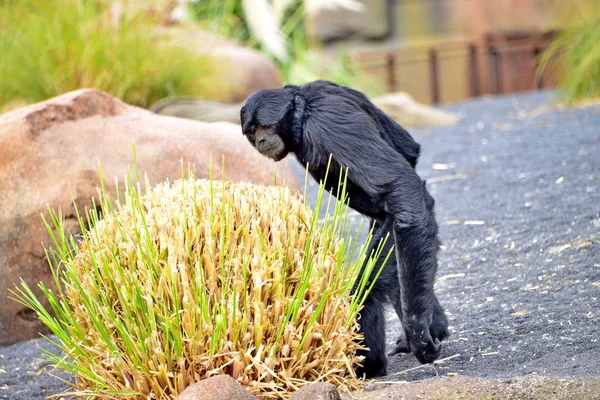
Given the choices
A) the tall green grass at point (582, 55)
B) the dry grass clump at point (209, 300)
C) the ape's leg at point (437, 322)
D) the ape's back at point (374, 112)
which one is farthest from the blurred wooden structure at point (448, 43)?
the dry grass clump at point (209, 300)

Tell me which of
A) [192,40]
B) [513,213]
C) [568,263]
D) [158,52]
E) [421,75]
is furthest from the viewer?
[421,75]

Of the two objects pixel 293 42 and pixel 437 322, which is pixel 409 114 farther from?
pixel 437 322

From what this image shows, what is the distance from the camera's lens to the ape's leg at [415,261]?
3.47 meters

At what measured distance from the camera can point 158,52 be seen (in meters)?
9.00

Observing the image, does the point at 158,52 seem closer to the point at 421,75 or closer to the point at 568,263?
the point at 568,263

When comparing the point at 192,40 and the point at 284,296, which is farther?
the point at 192,40

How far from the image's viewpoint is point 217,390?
2.78 m

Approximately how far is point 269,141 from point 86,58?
17.1 ft

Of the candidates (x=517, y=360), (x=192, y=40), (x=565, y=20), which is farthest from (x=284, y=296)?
(x=565, y=20)

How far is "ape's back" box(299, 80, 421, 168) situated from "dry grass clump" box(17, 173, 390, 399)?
25.5 inches

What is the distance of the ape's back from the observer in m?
3.70

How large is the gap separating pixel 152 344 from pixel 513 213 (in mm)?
3678

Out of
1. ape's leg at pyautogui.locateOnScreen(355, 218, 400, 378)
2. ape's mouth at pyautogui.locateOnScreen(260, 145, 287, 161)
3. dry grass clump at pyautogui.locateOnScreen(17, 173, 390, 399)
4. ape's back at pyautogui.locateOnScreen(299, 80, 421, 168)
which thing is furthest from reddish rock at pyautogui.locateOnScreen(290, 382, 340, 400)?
ape's back at pyautogui.locateOnScreen(299, 80, 421, 168)

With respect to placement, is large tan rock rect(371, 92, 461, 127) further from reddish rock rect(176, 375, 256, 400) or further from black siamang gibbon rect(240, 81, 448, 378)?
reddish rock rect(176, 375, 256, 400)
